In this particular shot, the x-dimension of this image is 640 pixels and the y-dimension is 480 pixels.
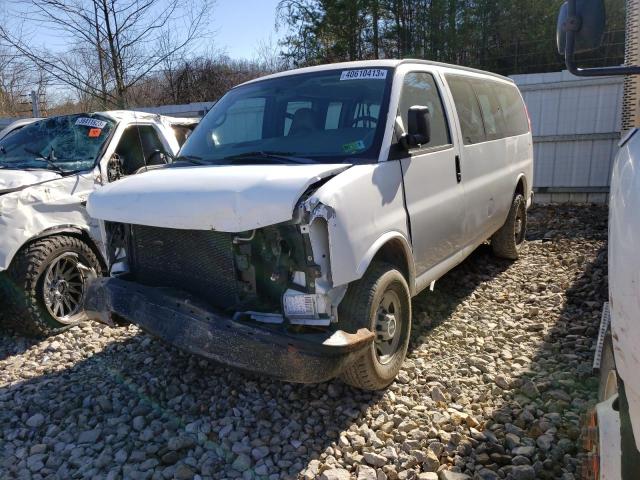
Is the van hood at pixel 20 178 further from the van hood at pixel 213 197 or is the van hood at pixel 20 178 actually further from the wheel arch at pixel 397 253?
the wheel arch at pixel 397 253

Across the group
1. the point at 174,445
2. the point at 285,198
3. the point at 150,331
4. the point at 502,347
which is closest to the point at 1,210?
the point at 150,331

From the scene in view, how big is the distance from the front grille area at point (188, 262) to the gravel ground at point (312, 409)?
81 centimetres

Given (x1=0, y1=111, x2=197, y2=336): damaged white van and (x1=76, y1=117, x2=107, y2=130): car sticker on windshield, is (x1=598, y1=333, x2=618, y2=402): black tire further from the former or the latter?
(x1=76, y1=117, x2=107, y2=130): car sticker on windshield

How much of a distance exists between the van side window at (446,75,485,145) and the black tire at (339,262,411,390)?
72.7 inches

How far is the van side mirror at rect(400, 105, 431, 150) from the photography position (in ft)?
11.3

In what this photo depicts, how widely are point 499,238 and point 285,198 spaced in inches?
163

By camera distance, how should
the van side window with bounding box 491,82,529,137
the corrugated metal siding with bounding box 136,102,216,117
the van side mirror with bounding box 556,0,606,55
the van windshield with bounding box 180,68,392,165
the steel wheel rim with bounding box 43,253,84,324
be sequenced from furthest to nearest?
the corrugated metal siding with bounding box 136,102,216,117, the van side window with bounding box 491,82,529,137, the steel wheel rim with bounding box 43,253,84,324, the van windshield with bounding box 180,68,392,165, the van side mirror with bounding box 556,0,606,55

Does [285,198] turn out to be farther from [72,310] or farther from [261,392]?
[72,310]

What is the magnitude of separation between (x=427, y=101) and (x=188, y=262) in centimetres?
231

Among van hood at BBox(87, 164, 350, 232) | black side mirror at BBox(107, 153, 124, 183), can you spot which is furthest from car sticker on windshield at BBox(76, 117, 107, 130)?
van hood at BBox(87, 164, 350, 232)

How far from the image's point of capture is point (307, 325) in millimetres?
2891

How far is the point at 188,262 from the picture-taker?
3285 mm

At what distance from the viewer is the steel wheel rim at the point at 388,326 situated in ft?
11.1

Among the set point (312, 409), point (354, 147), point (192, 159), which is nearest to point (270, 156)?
point (354, 147)
